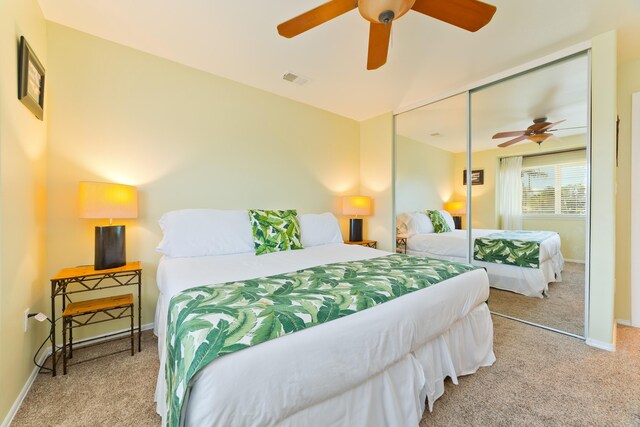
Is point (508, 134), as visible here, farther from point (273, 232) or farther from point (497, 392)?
point (273, 232)

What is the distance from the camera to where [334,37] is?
6.83ft

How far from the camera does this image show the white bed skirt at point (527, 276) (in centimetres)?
244

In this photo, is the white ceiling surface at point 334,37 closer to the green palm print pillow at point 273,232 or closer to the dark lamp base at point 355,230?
the green palm print pillow at point 273,232

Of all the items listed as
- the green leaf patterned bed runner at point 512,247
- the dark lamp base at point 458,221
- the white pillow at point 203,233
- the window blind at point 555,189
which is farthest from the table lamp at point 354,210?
the window blind at point 555,189

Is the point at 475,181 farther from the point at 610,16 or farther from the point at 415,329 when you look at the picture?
the point at 415,329

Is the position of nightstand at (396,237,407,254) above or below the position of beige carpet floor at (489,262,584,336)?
above

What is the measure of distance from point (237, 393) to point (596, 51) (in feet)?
10.9

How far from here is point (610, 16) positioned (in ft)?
6.04

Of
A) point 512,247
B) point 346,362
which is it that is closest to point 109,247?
point 346,362

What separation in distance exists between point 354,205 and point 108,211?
2.66 metres

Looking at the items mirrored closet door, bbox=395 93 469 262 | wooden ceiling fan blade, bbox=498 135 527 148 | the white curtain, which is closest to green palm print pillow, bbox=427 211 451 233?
mirrored closet door, bbox=395 93 469 262

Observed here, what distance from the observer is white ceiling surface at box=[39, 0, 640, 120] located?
1.80 m

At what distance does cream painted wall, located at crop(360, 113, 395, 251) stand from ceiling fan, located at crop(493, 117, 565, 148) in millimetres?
1365

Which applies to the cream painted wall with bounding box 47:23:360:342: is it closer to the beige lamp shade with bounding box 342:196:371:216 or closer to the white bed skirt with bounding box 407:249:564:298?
the beige lamp shade with bounding box 342:196:371:216
